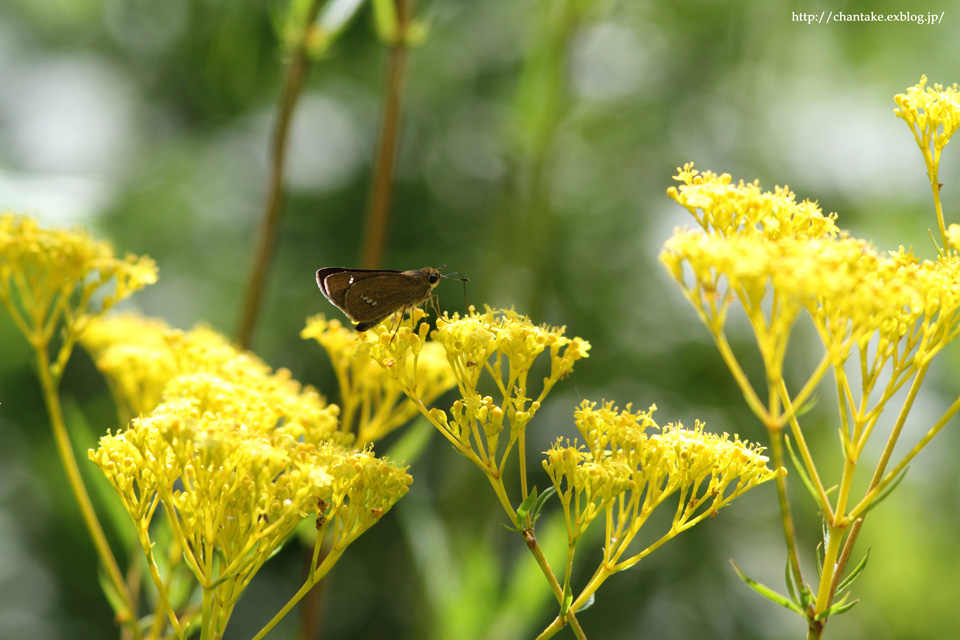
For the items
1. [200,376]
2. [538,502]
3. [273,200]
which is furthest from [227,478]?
[273,200]

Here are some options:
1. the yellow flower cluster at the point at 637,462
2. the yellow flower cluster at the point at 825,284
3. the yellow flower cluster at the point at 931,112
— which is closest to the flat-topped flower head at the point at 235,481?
the yellow flower cluster at the point at 637,462

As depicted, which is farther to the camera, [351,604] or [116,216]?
[116,216]

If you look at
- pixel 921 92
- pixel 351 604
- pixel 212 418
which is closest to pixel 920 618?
pixel 351 604

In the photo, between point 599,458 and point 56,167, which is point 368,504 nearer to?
point 599,458

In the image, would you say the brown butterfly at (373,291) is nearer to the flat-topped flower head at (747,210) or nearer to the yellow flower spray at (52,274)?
the yellow flower spray at (52,274)

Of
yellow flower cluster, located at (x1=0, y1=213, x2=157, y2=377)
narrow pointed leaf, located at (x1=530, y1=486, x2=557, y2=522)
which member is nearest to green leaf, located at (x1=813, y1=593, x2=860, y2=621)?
narrow pointed leaf, located at (x1=530, y1=486, x2=557, y2=522)

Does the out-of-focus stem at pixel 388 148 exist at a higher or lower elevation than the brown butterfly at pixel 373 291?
higher
